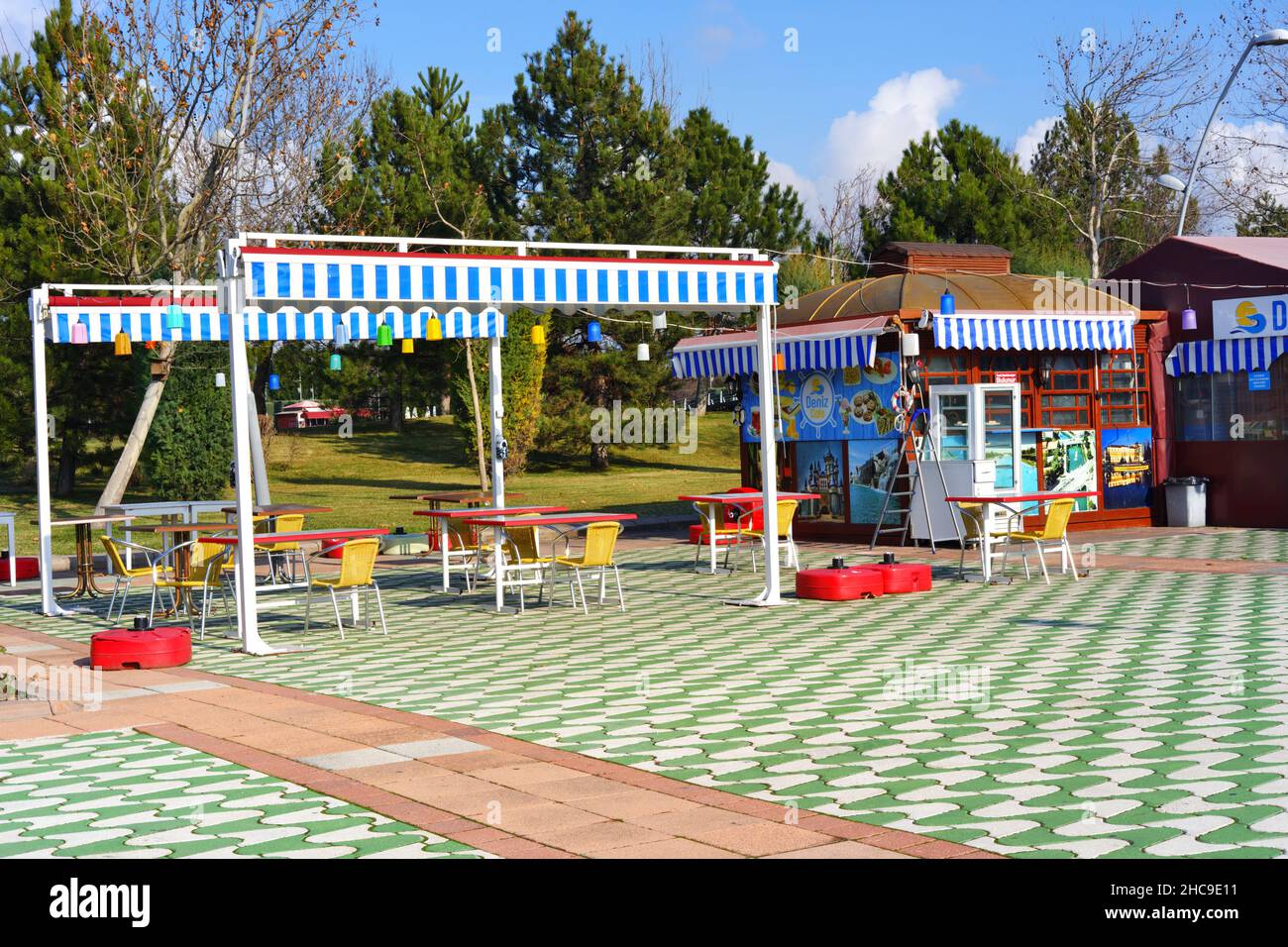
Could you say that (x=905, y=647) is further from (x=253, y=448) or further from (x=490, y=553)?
(x=253, y=448)

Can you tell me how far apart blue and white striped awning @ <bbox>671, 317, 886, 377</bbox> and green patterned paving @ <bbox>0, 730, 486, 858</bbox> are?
35.6 feet

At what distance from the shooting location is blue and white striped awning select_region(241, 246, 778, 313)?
11.3m

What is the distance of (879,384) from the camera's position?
19.0m

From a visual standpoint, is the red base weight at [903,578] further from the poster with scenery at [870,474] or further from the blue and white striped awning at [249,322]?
the poster with scenery at [870,474]

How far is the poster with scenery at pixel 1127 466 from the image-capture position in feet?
67.3

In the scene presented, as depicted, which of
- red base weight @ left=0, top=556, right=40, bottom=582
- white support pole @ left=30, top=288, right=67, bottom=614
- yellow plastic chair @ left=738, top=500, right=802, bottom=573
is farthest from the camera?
red base weight @ left=0, top=556, right=40, bottom=582

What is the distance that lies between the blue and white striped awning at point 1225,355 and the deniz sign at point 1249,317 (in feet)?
0.28

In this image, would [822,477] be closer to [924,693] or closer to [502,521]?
[502,521]

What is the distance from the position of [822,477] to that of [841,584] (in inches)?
273

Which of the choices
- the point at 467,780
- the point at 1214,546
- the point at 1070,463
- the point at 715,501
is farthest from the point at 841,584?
the point at 1070,463

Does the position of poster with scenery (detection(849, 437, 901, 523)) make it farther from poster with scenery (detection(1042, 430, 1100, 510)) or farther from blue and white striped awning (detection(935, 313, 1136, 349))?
poster with scenery (detection(1042, 430, 1100, 510))

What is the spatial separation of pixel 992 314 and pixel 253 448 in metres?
9.61

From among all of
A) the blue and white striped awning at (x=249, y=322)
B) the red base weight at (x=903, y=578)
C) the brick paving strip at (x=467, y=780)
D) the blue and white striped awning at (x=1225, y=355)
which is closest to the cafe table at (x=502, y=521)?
the red base weight at (x=903, y=578)

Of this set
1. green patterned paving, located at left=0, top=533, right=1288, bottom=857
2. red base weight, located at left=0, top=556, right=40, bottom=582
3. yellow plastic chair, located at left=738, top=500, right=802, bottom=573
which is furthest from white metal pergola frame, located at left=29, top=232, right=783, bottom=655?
red base weight, located at left=0, top=556, right=40, bottom=582
